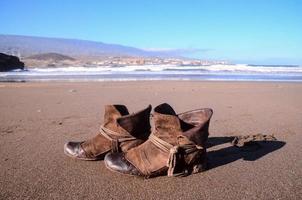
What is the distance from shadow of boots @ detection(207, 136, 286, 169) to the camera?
8.93 feet

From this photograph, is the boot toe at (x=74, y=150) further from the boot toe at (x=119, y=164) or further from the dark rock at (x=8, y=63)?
the dark rock at (x=8, y=63)

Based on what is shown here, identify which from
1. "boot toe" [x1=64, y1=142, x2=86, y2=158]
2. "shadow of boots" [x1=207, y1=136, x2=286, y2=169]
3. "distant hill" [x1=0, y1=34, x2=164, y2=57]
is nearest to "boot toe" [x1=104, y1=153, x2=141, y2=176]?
"boot toe" [x1=64, y1=142, x2=86, y2=158]

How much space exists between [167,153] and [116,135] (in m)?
0.45

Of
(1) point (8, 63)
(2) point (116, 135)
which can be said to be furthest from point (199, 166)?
(1) point (8, 63)

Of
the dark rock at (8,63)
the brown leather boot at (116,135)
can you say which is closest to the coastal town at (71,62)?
the dark rock at (8,63)

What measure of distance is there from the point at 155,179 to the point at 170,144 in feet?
0.75

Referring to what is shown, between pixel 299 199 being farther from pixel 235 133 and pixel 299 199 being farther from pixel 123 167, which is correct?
pixel 235 133

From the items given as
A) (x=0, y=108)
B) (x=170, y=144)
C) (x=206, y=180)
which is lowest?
(x=0, y=108)

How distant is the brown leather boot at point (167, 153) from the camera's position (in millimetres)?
2307

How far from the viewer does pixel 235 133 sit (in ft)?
12.3

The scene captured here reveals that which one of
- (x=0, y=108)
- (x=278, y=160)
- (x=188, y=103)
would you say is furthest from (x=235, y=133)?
(x=0, y=108)

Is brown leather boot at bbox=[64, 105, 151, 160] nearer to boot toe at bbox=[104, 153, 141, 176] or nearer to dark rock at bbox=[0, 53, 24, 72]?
boot toe at bbox=[104, 153, 141, 176]

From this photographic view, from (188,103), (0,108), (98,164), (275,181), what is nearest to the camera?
(275,181)

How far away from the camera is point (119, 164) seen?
2.38 m
